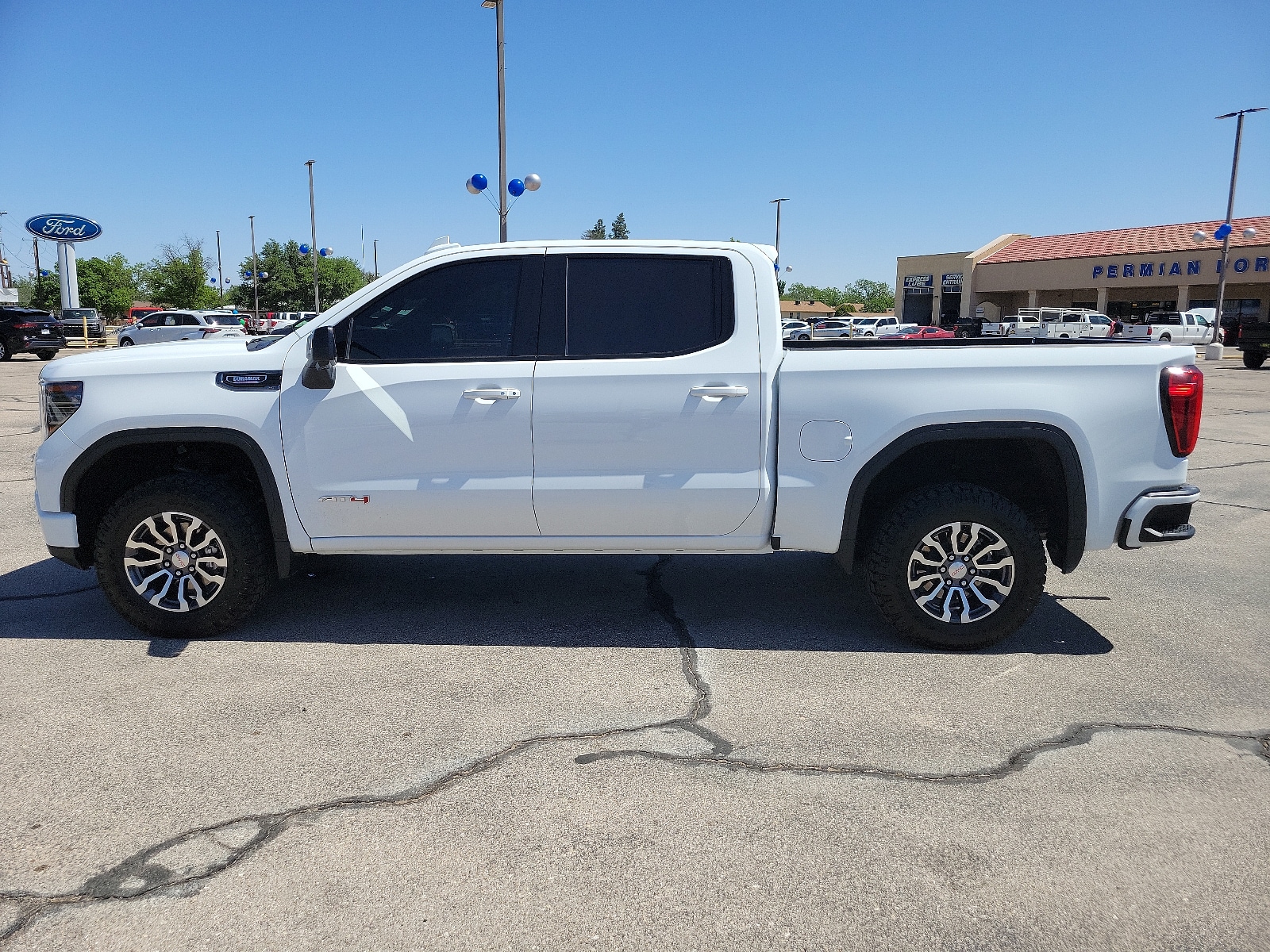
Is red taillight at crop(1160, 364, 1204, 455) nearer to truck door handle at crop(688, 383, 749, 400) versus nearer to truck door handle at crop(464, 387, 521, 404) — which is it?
truck door handle at crop(688, 383, 749, 400)

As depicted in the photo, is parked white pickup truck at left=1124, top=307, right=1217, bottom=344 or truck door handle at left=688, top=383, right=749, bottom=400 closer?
truck door handle at left=688, top=383, right=749, bottom=400

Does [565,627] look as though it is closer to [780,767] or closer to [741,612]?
[741,612]

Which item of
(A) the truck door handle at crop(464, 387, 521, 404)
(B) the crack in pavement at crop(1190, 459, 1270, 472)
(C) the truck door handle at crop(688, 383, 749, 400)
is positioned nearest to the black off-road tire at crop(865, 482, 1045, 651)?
(C) the truck door handle at crop(688, 383, 749, 400)

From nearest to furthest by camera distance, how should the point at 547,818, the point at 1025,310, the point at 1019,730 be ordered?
1. the point at 547,818
2. the point at 1019,730
3. the point at 1025,310

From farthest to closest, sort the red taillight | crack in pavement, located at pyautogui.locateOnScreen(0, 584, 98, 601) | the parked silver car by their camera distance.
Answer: the parked silver car < crack in pavement, located at pyautogui.locateOnScreen(0, 584, 98, 601) < the red taillight

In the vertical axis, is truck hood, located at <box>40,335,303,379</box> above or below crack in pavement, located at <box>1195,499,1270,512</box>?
above

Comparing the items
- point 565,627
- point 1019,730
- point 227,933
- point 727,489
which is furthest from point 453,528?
point 1019,730

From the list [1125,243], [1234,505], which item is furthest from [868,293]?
[1234,505]

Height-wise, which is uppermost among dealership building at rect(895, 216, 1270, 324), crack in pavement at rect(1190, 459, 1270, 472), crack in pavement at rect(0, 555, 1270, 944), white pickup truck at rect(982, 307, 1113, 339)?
dealership building at rect(895, 216, 1270, 324)

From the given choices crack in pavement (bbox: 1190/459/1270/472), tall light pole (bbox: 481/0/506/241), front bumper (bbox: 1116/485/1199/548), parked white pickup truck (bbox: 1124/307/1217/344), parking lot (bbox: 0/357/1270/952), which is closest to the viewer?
parking lot (bbox: 0/357/1270/952)

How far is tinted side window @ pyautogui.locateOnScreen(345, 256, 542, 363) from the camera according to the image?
15.0ft

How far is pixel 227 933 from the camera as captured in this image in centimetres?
253

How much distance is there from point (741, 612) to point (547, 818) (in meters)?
2.36

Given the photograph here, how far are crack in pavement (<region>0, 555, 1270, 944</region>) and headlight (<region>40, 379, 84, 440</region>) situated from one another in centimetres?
252
